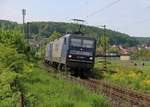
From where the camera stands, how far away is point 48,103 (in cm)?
1539

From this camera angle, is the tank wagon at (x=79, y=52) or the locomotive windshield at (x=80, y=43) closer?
the tank wagon at (x=79, y=52)

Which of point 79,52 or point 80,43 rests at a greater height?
point 80,43

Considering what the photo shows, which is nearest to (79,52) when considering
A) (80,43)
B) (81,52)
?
(81,52)

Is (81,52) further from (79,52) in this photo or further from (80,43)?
(80,43)

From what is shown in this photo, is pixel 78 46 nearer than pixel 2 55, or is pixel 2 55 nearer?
pixel 2 55

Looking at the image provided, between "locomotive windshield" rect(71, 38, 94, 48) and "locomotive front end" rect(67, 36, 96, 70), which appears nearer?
"locomotive front end" rect(67, 36, 96, 70)

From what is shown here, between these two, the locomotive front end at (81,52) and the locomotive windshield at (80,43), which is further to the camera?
the locomotive windshield at (80,43)

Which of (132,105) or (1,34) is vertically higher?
(1,34)

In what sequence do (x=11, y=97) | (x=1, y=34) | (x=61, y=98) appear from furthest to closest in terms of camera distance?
(x=1, y=34), (x=61, y=98), (x=11, y=97)

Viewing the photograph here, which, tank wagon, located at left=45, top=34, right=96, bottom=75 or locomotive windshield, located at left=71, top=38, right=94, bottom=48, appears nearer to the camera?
tank wagon, located at left=45, top=34, right=96, bottom=75

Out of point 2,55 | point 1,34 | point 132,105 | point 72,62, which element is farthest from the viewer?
point 1,34

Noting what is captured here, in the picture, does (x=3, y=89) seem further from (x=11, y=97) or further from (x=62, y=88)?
(x=62, y=88)

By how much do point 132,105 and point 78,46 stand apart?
19823 millimetres

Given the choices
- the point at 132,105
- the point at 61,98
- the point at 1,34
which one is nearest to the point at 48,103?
the point at 61,98
